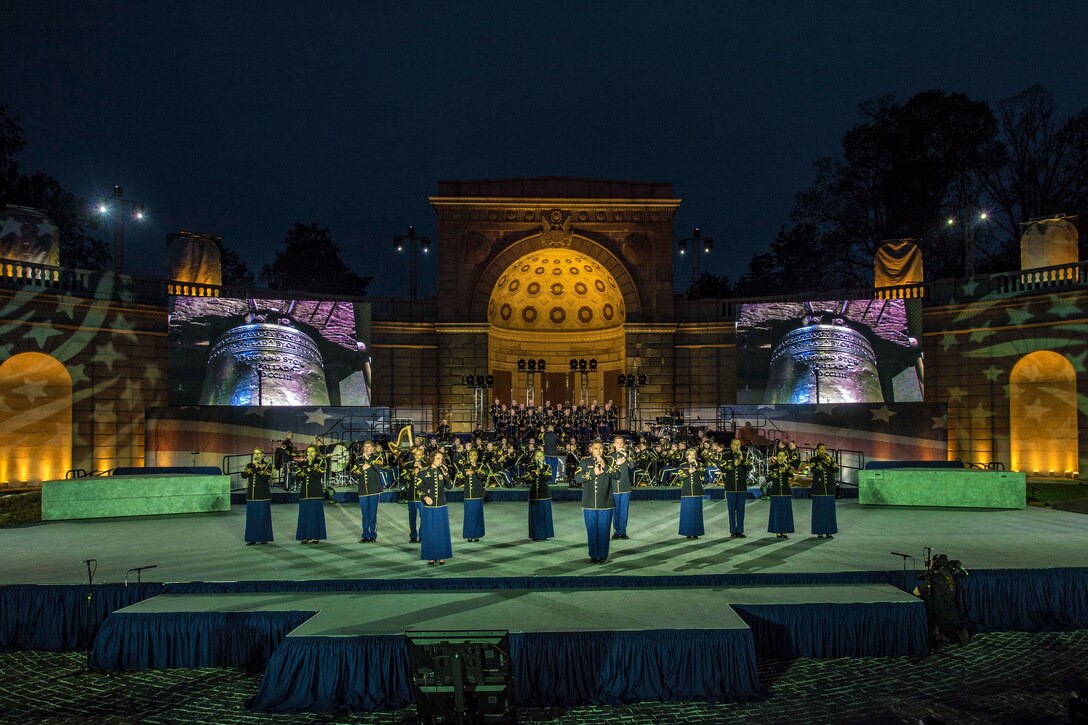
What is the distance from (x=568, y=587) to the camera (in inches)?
426

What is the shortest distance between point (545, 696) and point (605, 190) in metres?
28.2

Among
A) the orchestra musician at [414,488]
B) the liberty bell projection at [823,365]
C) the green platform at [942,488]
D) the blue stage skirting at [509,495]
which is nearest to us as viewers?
the orchestra musician at [414,488]

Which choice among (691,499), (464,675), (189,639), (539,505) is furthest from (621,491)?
(464,675)

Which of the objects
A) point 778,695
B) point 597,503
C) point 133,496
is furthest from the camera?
point 133,496

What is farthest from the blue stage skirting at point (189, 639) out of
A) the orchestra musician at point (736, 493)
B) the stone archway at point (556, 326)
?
the stone archway at point (556, 326)

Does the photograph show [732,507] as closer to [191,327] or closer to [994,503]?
[994,503]

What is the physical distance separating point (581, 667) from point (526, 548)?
17.2 feet

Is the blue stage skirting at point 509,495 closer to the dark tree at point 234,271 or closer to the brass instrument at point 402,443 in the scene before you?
the brass instrument at point 402,443

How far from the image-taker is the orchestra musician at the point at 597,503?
12.3m

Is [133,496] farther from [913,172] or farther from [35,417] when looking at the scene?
[913,172]

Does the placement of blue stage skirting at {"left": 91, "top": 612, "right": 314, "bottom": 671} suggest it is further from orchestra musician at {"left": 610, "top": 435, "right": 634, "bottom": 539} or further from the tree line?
the tree line

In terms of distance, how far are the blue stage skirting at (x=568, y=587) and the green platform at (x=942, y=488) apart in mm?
7626

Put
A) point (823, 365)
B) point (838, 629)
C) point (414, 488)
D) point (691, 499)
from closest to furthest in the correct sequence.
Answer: point (838, 629), point (414, 488), point (691, 499), point (823, 365)

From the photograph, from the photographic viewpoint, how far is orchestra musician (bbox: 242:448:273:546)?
13867 mm
